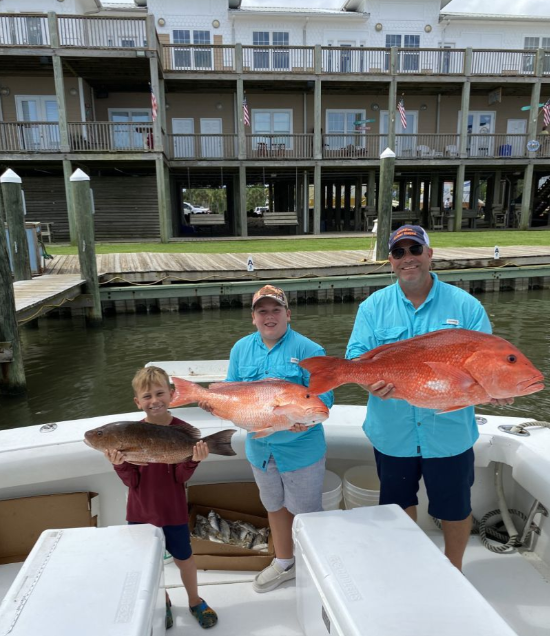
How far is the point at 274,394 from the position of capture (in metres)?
2.24

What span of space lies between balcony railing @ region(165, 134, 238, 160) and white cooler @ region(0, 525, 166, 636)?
21376 millimetres

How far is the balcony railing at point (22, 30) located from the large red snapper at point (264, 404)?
22.1 meters

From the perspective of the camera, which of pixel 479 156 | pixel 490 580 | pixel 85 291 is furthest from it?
pixel 479 156

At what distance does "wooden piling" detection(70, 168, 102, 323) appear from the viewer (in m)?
10.9

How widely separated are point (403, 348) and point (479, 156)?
24.5 meters

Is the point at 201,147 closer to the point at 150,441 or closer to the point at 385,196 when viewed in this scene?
the point at 385,196

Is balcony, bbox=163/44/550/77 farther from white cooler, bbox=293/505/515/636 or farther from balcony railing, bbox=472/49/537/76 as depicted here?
white cooler, bbox=293/505/515/636

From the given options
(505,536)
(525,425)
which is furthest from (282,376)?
(505,536)

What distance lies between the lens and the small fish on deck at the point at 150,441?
7.21 feet

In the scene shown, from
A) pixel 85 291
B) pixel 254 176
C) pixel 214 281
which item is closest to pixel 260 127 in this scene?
pixel 254 176

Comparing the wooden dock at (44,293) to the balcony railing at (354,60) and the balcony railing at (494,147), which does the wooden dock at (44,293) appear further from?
the balcony railing at (494,147)

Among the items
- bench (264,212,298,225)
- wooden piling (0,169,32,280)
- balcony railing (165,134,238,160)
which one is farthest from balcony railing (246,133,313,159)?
wooden piling (0,169,32,280)

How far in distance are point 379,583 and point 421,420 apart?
84 cm

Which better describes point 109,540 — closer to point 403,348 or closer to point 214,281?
point 403,348
